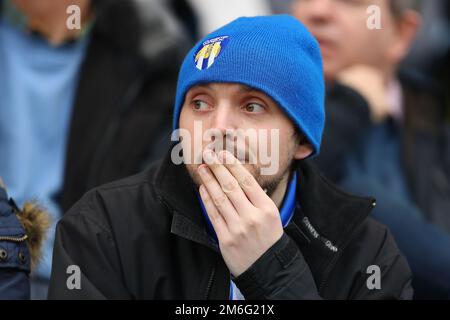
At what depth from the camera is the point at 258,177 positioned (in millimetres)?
1964

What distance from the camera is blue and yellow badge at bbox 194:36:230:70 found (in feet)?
6.42

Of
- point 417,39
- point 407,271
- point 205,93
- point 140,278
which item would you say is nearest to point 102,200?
point 140,278

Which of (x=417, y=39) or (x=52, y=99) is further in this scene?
(x=417, y=39)

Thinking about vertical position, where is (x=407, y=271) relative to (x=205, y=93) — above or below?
below

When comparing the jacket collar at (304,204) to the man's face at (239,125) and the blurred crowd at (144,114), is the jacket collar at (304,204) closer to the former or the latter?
the man's face at (239,125)

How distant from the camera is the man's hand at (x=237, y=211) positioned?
5.99 feet

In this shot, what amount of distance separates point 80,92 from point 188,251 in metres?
1.14

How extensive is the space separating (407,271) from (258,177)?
20.1 inches

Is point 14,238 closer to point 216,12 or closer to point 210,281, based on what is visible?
point 210,281

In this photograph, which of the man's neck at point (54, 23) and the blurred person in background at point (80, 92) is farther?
the man's neck at point (54, 23)

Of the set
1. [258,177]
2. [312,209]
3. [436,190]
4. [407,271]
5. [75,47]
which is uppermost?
[75,47]

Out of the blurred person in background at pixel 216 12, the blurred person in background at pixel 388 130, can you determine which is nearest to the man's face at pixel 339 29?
the blurred person in background at pixel 388 130

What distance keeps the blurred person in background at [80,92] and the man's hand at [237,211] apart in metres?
0.93
